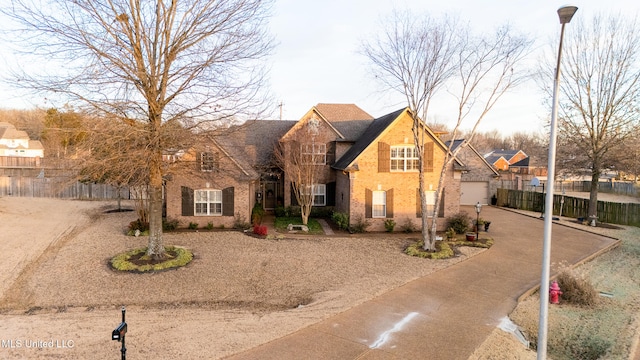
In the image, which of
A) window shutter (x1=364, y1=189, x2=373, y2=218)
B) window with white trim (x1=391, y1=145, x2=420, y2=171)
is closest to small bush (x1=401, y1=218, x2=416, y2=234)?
window shutter (x1=364, y1=189, x2=373, y2=218)

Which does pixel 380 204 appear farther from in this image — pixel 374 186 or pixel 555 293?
pixel 555 293

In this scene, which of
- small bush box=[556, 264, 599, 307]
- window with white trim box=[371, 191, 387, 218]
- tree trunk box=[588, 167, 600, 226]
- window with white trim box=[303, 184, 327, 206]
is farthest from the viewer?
window with white trim box=[303, 184, 327, 206]

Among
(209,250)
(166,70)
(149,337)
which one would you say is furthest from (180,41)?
(149,337)

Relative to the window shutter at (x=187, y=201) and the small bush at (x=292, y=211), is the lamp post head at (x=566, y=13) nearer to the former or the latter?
the window shutter at (x=187, y=201)

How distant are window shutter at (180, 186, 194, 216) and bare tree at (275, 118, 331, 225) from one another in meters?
5.76

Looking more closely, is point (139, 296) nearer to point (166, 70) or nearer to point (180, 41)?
point (166, 70)

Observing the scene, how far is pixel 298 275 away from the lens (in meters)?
12.4

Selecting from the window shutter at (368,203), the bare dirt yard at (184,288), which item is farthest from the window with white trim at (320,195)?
the bare dirt yard at (184,288)

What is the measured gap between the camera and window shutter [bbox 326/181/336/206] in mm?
24625

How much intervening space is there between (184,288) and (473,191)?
26245mm

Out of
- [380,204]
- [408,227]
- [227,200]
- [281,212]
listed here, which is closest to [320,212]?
[281,212]

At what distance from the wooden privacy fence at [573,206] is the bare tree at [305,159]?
16.5 m

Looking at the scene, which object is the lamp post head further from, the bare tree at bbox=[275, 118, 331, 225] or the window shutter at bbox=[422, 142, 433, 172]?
the bare tree at bbox=[275, 118, 331, 225]

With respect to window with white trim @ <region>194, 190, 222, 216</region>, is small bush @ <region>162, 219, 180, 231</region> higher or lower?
lower
